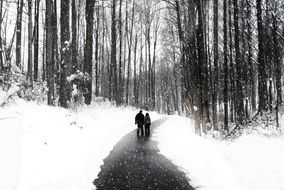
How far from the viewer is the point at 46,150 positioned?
945cm

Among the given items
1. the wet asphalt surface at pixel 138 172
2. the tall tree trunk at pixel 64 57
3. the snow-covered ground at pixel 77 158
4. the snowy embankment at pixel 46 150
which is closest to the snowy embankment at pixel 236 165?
the snow-covered ground at pixel 77 158

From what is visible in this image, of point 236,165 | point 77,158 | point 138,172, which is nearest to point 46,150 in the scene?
point 77,158

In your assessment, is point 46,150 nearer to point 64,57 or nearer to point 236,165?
point 236,165

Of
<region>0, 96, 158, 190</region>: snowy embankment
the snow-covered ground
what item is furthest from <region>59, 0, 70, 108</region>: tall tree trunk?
the snow-covered ground

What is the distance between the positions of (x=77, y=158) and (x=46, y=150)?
1228 mm

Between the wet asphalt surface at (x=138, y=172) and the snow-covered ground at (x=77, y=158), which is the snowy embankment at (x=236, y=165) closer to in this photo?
the snow-covered ground at (x=77, y=158)

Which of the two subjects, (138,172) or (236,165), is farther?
(138,172)

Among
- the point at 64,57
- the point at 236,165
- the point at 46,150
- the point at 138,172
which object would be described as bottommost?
the point at 138,172

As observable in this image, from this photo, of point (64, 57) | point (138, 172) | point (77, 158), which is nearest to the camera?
point (138, 172)

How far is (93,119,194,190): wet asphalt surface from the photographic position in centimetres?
823

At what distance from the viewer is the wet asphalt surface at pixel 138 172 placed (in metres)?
8.23

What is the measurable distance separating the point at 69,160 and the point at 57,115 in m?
4.50

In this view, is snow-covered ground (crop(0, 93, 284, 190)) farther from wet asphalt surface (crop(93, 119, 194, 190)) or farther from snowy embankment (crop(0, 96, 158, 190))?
wet asphalt surface (crop(93, 119, 194, 190))

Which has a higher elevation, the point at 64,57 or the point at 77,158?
the point at 64,57
